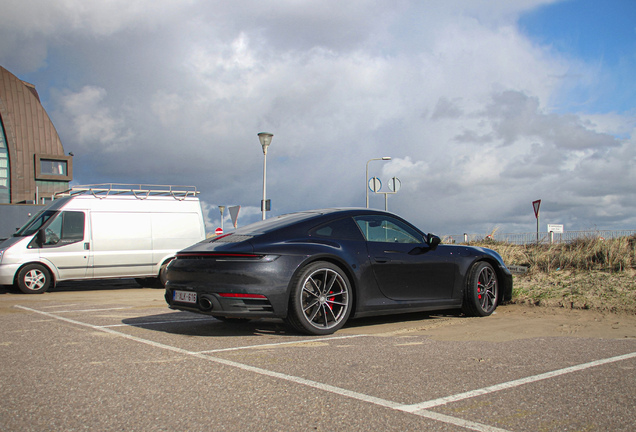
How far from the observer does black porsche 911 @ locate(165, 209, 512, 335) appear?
5578 mm

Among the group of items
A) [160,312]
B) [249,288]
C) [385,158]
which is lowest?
[160,312]

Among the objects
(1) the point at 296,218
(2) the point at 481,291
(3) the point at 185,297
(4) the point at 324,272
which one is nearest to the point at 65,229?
(3) the point at 185,297

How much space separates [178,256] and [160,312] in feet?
7.16

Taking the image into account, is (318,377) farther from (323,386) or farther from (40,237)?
(40,237)

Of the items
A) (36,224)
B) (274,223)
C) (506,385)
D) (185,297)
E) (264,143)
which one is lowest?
(506,385)

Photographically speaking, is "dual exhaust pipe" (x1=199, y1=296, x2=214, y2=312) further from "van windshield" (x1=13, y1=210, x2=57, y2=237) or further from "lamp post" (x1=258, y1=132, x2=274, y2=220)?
"lamp post" (x1=258, y1=132, x2=274, y2=220)

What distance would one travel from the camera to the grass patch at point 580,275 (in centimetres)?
824

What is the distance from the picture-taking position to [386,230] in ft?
22.4

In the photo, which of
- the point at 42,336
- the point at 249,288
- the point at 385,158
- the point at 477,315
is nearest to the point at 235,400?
the point at 249,288

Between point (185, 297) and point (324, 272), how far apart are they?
1475 millimetres

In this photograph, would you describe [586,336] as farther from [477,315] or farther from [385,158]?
→ [385,158]

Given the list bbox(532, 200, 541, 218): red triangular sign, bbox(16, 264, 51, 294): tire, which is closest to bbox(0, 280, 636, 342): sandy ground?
bbox(16, 264, 51, 294): tire

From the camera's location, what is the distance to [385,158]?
25.7 m

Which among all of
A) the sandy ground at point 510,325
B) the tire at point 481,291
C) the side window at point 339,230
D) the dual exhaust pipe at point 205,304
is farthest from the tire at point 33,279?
the tire at point 481,291
